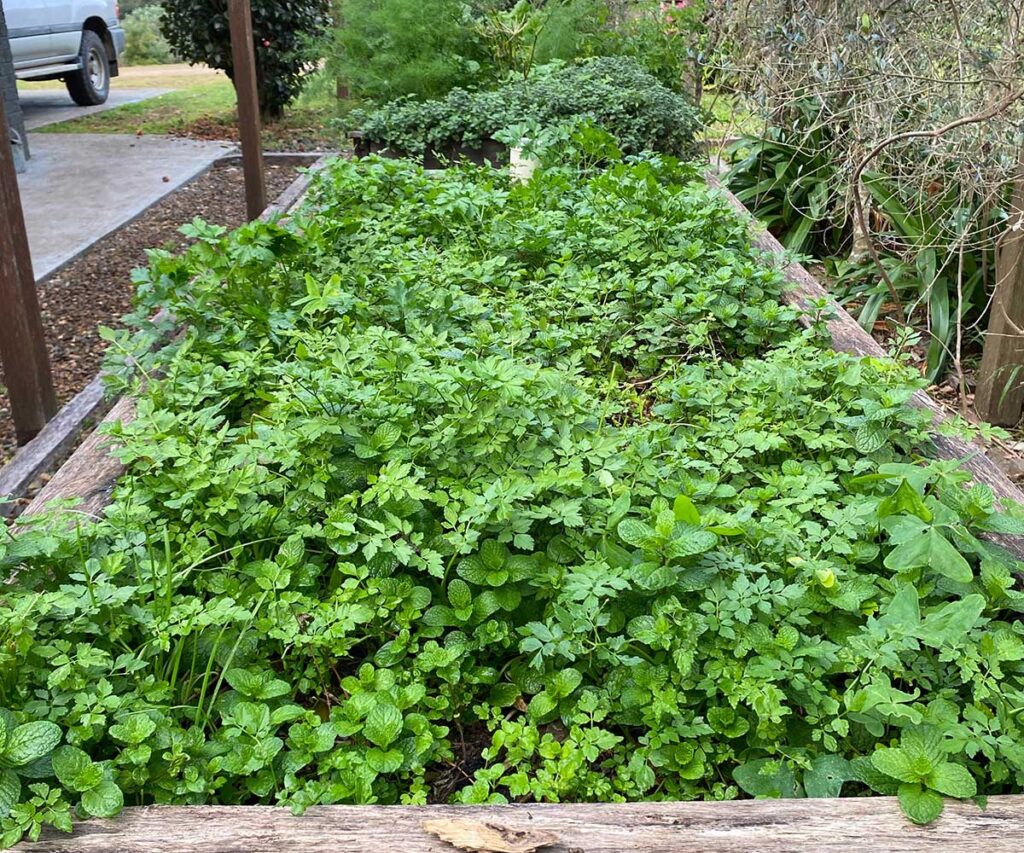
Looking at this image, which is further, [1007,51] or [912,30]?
[912,30]

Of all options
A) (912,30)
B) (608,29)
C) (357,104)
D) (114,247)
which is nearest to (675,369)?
(912,30)

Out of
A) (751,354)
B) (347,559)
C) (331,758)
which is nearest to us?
(331,758)

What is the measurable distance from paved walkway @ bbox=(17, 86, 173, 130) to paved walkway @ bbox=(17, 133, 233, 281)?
1464mm

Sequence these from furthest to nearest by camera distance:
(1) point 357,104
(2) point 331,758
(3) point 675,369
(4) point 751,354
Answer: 1. (1) point 357,104
2. (4) point 751,354
3. (3) point 675,369
4. (2) point 331,758

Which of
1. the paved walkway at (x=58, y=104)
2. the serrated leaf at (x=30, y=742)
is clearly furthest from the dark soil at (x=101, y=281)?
the paved walkway at (x=58, y=104)

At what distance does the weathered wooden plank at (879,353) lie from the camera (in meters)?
2.38

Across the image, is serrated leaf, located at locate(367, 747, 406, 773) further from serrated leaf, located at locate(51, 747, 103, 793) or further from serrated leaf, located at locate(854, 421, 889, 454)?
serrated leaf, located at locate(854, 421, 889, 454)

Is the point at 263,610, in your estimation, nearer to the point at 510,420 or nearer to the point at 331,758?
the point at 331,758

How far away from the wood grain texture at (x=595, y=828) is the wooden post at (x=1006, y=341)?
2830 mm

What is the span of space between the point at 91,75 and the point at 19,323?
10130 millimetres

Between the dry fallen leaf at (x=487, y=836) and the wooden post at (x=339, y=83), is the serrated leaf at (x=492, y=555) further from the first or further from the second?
the wooden post at (x=339, y=83)

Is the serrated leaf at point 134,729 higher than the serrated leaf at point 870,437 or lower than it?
lower

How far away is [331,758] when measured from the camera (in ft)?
5.26

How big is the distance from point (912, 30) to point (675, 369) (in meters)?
2.86
